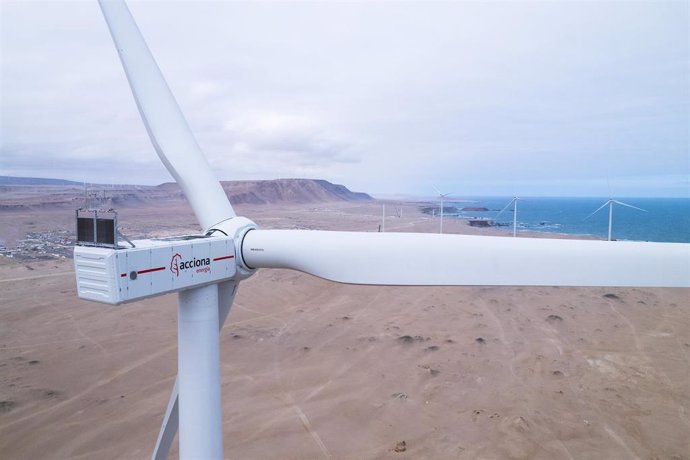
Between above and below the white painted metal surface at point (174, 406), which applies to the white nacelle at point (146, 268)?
above

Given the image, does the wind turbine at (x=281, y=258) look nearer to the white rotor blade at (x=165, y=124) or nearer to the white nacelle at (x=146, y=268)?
the white rotor blade at (x=165, y=124)

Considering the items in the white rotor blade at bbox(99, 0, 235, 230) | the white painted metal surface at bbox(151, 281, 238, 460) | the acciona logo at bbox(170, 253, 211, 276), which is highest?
the white rotor blade at bbox(99, 0, 235, 230)

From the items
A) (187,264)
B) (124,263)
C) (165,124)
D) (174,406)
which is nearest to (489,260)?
(187,264)

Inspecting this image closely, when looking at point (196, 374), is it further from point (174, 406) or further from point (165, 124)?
point (165, 124)

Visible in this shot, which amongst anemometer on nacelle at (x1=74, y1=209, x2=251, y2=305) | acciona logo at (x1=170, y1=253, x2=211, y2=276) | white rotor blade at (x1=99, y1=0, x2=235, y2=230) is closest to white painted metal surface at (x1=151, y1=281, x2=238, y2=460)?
acciona logo at (x1=170, y1=253, x2=211, y2=276)

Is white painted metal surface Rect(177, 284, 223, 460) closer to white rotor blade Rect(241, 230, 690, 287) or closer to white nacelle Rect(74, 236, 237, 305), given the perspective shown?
white nacelle Rect(74, 236, 237, 305)

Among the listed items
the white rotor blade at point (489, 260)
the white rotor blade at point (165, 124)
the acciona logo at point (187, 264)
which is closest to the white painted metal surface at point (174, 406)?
the acciona logo at point (187, 264)

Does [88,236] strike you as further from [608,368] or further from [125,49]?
[608,368]
